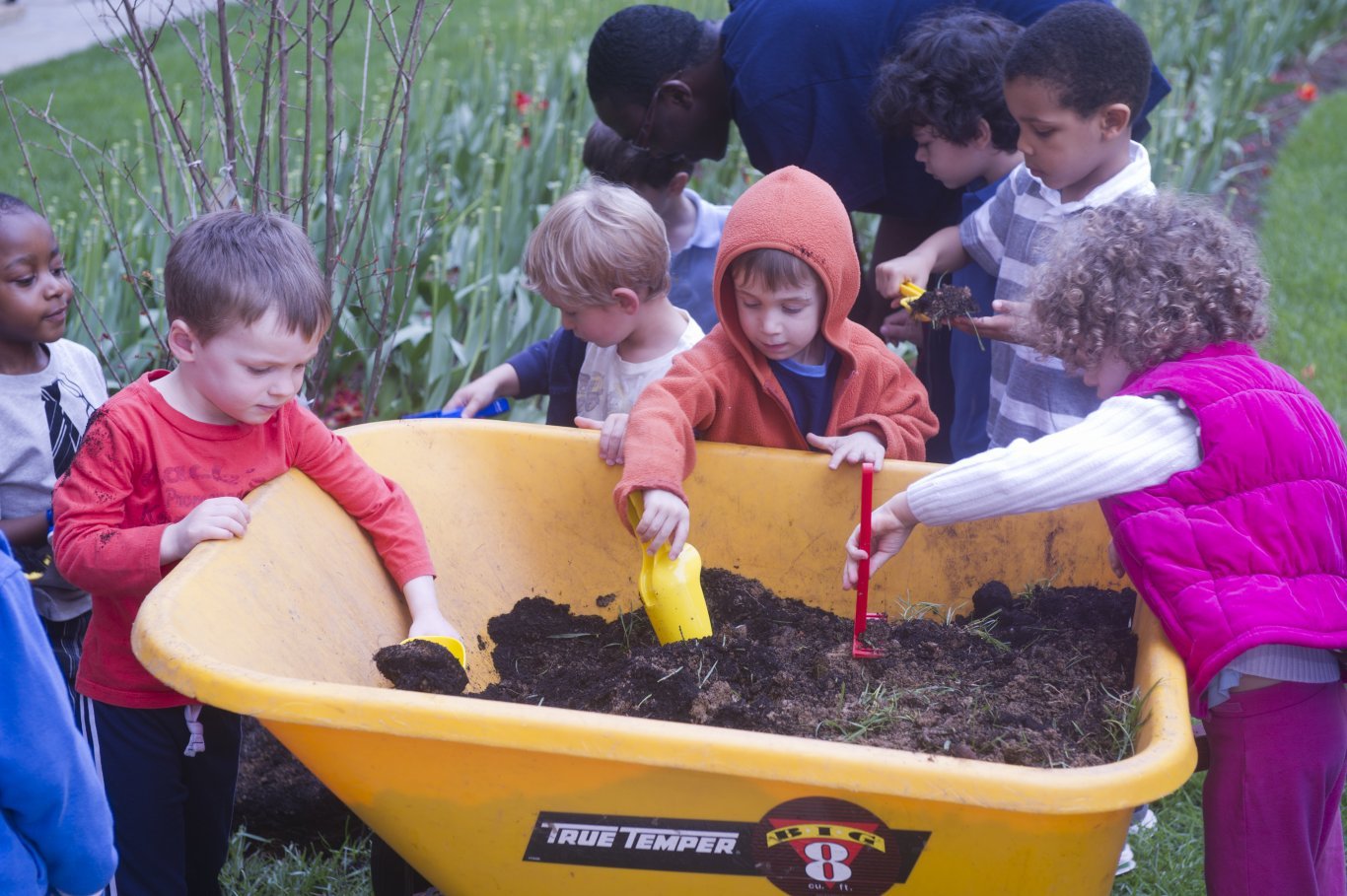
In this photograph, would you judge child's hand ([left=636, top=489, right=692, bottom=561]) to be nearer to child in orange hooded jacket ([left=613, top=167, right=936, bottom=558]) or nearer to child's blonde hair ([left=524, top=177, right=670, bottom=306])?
child in orange hooded jacket ([left=613, top=167, right=936, bottom=558])

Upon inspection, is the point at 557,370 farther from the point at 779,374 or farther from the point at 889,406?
the point at 889,406

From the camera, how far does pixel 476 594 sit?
2.26 m

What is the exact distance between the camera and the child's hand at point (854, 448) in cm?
215

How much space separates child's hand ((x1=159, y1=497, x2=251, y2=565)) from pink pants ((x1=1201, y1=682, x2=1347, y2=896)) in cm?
138

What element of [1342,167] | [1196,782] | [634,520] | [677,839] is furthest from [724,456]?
[1342,167]

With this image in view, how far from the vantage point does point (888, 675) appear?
185 cm

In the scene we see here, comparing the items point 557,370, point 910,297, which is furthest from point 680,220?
point 910,297

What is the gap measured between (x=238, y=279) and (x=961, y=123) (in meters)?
1.50

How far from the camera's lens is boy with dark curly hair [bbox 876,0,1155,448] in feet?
7.37

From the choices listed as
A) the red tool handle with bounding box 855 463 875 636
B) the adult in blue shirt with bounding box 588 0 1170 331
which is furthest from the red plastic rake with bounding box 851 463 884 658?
the adult in blue shirt with bounding box 588 0 1170 331

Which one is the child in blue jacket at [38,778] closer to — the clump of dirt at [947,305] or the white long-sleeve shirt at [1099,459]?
the white long-sleeve shirt at [1099,459]

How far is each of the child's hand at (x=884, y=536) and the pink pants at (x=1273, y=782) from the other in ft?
1.60

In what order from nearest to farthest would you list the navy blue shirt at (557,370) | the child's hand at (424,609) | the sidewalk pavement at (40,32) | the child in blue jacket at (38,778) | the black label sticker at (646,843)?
the child in blue jacket at (38,778)
the black label sticker at (646,843)
the child's hand at (424,609)
the navy blue shirt at (557,370)
the sidewalk pavement at (40,32)

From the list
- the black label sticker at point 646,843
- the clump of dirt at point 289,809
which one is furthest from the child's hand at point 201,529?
the clump of dirt at point 289,809
